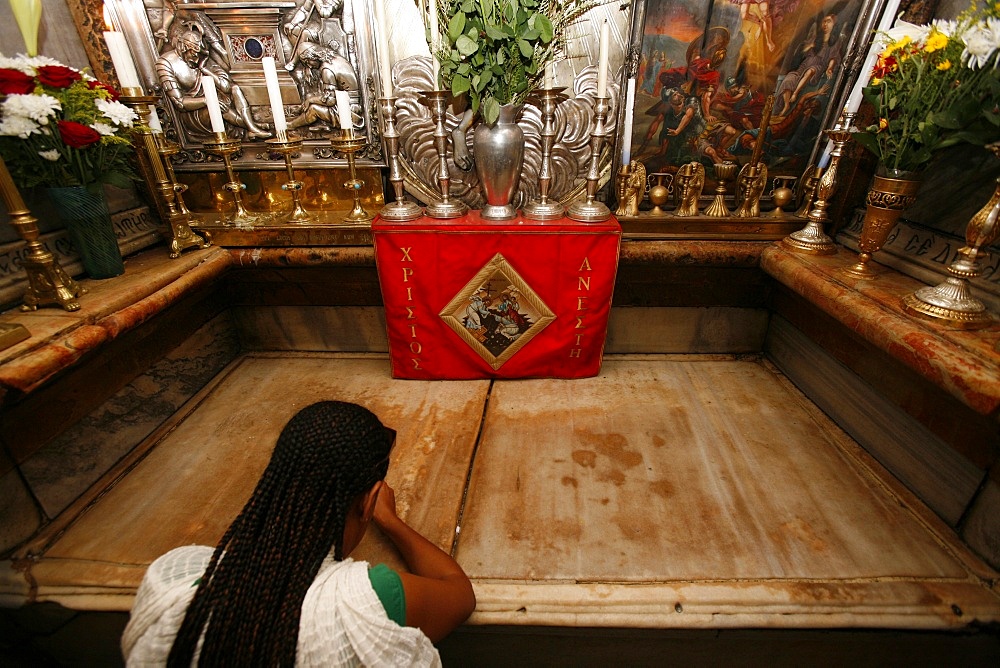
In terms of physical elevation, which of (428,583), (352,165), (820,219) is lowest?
(428,583)

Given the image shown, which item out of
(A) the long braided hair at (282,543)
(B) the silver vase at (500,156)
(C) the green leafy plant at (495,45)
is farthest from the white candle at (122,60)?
(A) the long braided hair at (282,543)

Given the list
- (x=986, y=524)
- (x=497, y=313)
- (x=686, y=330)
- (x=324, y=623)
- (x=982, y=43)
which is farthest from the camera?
(x=686, y=330)

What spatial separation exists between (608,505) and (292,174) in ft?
7.58

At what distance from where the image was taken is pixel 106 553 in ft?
5.32

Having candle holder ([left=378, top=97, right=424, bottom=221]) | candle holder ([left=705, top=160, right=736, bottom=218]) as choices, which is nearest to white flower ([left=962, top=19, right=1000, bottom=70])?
candle holder ([left=705, top=160, right=736, bottom=218])

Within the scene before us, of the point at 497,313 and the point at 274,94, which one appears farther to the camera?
the point at 497,313

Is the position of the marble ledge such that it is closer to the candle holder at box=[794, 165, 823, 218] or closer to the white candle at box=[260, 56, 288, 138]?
the candle holder at box=[794, 165, 823, 218]

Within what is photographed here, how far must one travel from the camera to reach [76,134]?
5.67 ft

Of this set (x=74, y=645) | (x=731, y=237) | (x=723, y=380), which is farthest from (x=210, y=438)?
(x=731, y=237)

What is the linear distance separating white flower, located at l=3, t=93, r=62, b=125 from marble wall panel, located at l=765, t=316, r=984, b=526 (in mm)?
3457

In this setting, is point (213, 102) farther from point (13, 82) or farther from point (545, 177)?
point (545, 177)

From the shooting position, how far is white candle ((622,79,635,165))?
7.95 ft

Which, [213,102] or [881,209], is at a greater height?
[213,102]

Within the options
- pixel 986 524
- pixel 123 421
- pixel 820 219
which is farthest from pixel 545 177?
pixel 123 421
